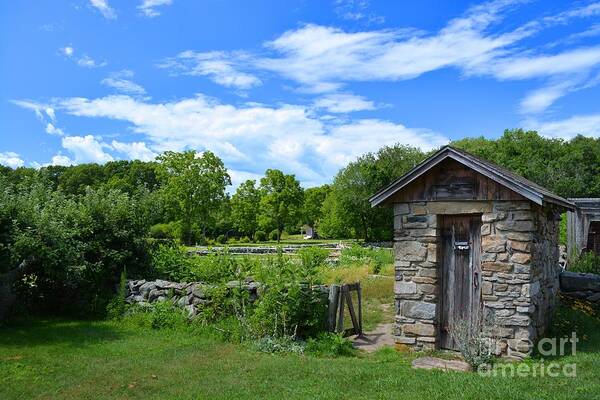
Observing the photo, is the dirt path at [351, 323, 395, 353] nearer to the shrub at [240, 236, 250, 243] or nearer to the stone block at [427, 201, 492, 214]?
the stone block at [427, 201, 492, 214]

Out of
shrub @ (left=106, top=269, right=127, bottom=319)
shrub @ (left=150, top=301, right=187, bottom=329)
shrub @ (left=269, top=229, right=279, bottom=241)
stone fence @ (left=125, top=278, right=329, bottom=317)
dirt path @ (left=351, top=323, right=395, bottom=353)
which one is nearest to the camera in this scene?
dirt path @ (left=351, top=323, right=395, bottom=353)

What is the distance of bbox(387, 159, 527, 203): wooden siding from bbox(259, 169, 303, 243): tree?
1581 inches

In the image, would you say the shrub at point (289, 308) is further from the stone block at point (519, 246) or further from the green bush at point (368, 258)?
the green bush at point (368, 258)

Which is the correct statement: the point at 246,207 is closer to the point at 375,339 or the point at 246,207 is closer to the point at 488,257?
the point at 375,339

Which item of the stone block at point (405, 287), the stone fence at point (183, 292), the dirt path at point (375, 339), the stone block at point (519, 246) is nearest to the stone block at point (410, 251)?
the stone block at point (405, 287)

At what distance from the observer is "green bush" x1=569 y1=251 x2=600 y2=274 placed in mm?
13914

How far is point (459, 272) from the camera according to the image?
915 centimetres

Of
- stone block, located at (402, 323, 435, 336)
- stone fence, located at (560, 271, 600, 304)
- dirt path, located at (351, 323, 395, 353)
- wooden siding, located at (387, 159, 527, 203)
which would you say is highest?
wooden siding, located at (387, 159, 527, 203)

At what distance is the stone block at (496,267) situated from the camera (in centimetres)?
856

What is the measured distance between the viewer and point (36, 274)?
40.0ft

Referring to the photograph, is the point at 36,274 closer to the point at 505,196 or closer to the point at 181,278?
the point at 181,278

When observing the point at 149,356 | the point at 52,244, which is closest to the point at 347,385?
the point at 149,356

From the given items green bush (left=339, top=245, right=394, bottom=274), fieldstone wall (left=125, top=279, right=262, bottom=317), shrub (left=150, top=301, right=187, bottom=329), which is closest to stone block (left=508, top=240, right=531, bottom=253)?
fieldstone wall (left=125, top=279, right=262, bottom=317)

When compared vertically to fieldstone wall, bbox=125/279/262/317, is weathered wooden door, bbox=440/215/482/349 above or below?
above
